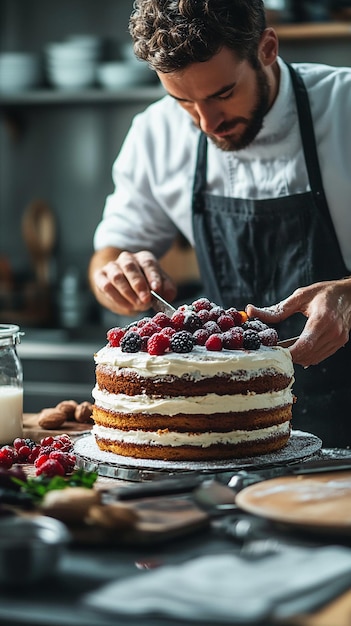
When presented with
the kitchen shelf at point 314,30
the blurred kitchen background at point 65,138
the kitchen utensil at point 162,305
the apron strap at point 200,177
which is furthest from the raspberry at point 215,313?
the kitchen shelf at point 314,30

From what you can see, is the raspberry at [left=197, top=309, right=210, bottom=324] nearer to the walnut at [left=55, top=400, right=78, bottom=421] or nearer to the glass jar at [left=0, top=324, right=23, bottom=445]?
the glass jar at [left=0, top=324, right=23, bottom=445]

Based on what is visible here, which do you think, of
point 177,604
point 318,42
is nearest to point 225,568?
point 177,604

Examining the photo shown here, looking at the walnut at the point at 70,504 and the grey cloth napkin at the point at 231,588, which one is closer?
the grey cloth napkin at the point at 231,588

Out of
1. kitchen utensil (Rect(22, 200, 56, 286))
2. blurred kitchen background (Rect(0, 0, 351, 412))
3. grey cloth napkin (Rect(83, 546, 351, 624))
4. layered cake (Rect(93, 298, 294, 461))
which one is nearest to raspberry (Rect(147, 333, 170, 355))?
layered cake (Rect(93, 298, 294, 461))

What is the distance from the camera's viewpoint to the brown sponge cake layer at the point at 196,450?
76.0 inches

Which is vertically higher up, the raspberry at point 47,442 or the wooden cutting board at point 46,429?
the raspberry at point 47,442

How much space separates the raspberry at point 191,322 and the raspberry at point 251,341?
0.10 metres

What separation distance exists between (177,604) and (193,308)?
3.34ft

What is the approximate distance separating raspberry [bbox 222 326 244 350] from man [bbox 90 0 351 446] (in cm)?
28

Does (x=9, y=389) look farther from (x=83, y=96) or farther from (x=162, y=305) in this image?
(x=83, y=96)

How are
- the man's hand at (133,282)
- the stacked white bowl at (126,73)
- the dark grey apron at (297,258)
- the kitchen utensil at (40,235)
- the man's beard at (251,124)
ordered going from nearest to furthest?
the man's hand at (133,282) < the man's beard at (251,124) < the dark grey apron at (297,258) < the stacked white bowl at (126,73) < the kitchen utensil at (40,235)

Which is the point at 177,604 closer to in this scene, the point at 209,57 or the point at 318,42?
the point at 209,57

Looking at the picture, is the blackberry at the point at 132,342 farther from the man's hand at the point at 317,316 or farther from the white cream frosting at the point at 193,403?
the man's hand at the point at 317,316

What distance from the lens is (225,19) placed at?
232 centimetres
